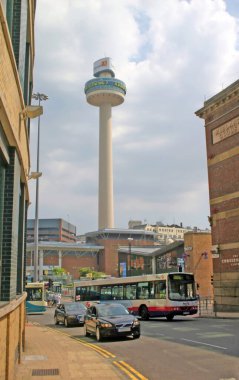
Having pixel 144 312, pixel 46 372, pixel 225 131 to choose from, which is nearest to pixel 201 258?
pixel 225 131

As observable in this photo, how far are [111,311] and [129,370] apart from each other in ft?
26.4

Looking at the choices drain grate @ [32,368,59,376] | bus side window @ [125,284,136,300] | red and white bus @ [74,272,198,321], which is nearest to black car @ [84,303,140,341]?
drain grate @ [32,368,59,376]

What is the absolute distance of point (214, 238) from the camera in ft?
123

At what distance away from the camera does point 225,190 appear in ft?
120

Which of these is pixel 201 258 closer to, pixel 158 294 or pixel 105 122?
pixel 158 294

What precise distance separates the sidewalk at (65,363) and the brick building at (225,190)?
1938cm

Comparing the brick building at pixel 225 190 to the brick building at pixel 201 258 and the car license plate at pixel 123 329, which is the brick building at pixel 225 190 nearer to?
the car license plate at pixel 123 329

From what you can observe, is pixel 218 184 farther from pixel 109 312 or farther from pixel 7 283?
pixel 7 283

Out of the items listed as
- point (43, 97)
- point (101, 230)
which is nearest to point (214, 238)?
point (43, 97)

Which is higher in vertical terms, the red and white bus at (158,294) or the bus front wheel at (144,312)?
the red and white bus at (158,294)

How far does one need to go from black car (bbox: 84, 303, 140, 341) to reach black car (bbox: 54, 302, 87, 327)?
8620 mm

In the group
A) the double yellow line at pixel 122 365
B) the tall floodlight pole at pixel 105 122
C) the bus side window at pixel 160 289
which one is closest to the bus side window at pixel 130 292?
the bus side window at pixel 160 289

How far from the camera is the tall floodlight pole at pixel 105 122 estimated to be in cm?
13525

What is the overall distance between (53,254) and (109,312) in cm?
11534
